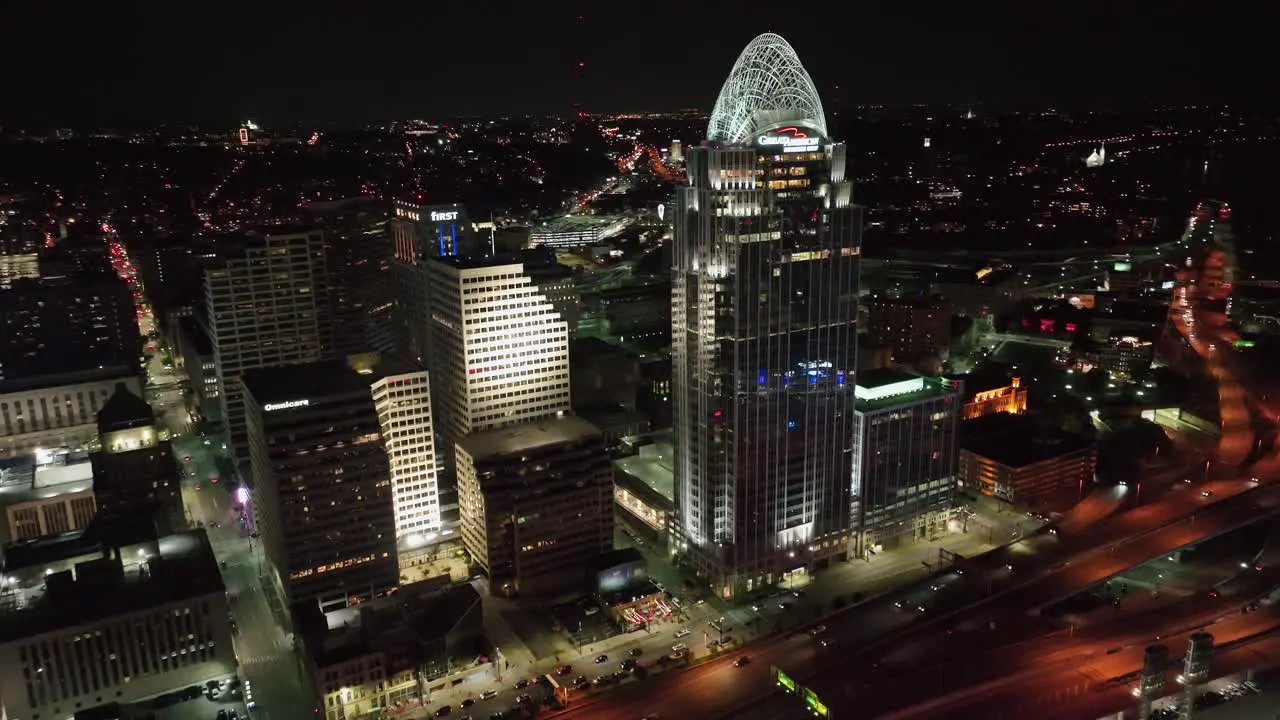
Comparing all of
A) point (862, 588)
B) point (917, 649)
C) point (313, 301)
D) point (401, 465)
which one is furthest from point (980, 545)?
point (313, 301)

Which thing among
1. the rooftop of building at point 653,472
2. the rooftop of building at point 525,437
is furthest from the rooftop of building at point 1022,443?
the rooftop of building at point 525,437

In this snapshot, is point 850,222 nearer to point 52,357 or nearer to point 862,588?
point 862,588

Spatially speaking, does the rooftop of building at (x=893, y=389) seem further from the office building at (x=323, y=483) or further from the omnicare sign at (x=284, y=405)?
the omnicare sign at (x=284, y=405)

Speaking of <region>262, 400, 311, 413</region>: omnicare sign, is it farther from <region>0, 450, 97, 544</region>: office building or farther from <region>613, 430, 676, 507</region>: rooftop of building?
<region>613, 430, 676, 507</region>: rooftop of building

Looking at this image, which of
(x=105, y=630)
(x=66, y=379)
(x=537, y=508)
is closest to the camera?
(x=105, y=630)

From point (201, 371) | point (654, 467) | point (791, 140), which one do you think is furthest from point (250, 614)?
point (791, 140)

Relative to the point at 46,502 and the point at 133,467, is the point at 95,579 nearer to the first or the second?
the point at 46,502

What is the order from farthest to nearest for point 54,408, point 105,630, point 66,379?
point 66,379
point 54,408
point 105,630
